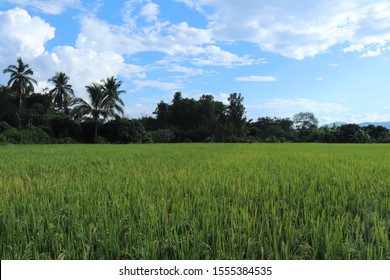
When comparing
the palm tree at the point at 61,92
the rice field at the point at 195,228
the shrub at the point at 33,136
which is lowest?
the rice field at the point at 195,228

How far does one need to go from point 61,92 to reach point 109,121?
1067 centimetres

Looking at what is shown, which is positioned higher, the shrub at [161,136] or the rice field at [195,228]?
the shrub at [161,136]

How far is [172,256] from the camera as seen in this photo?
1.85 meters

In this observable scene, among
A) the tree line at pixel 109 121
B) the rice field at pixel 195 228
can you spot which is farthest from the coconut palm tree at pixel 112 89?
the rice field at pixel 195 228

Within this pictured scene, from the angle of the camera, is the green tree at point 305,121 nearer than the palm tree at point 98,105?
No

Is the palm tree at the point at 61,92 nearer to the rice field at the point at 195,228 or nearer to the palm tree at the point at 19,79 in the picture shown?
the palm tree at the point at 19,79

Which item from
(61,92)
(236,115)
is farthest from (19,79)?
(236,115)

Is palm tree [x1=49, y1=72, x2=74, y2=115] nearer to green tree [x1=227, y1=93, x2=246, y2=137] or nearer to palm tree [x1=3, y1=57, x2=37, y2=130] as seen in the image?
palm tree [x1=3, y1=57, x2=37, y2=130]

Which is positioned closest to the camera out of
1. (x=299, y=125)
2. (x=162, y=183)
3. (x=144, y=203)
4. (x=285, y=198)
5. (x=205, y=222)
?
(x=205, y=222)

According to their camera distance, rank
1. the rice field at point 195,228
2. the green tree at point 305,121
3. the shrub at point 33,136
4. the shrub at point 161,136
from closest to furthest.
→ 1. the rice field at point 195,228
2. the shrub at point 33,136
3. the shrub at point 161,136
4. the green tree at point 305,121

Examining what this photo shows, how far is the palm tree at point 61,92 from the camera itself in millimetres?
36728

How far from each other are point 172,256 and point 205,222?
428mm
